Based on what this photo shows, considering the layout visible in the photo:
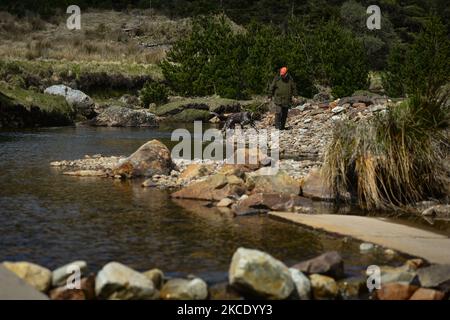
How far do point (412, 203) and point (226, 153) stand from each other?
6.80 m

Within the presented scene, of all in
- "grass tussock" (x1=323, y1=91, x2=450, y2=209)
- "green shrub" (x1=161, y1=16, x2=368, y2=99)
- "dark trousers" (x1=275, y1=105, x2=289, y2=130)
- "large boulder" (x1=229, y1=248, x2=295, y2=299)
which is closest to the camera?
"large boulder" (x1=229, y1=248, x2=295, y2=299)

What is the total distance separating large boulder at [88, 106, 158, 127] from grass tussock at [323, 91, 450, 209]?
16710 millimetres

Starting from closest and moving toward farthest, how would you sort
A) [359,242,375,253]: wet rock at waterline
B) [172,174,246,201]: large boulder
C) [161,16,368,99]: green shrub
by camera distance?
[359,242,375,253]: wet rock at waterline < [172,174,246,201]: large boulder < [161,16,368,99]: green shrub

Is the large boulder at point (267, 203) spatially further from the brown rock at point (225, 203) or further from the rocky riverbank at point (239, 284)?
the rocky riverbank at point (239, 284)

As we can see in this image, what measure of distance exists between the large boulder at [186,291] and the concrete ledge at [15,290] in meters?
0.99

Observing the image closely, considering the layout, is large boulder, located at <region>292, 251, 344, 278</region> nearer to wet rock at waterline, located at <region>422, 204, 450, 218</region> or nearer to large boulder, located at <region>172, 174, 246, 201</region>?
wet rock at waterline, located at <region>422, 204, 450, 218</region>

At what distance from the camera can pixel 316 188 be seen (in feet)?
32.1

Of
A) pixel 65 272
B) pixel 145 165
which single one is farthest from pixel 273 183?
pixel 65 272

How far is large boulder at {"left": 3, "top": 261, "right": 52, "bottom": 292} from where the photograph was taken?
17.0 ft

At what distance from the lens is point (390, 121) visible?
9492mm

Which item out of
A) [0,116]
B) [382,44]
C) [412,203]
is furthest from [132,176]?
[382,44]

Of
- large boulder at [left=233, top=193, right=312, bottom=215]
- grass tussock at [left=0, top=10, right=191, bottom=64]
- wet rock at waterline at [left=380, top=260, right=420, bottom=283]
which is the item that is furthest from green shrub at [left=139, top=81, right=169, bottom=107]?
wet rock at waterline at [left=380, top=260, right=420, bottom=283]

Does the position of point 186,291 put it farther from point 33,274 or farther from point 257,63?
point 257,63
